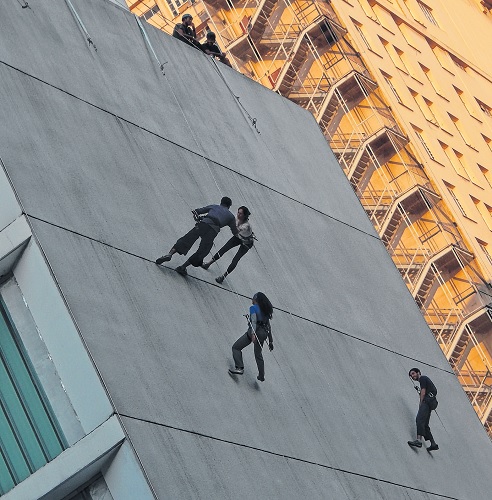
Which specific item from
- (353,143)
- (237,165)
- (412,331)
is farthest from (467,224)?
(237,165)

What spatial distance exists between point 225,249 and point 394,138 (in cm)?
3023

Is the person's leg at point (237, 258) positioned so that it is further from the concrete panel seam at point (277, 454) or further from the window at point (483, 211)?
the window at point (483, 211)

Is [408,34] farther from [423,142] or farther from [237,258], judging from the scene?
[237,258]

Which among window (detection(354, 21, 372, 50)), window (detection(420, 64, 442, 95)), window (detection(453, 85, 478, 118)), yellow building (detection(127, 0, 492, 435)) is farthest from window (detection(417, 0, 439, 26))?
window (detection(354, 21, 372, 50))

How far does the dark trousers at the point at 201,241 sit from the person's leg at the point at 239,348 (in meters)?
1.65

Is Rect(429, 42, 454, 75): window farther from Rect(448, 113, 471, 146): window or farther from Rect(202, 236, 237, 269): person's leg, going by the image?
Rect(202, 236, 237, 269): person's leg

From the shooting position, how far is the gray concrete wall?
24.8m

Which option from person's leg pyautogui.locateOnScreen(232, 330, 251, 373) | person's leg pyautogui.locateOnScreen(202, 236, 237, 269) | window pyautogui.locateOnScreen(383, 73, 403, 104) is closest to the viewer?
person's leg pyautogui.locateOnScreen(232, 330, 251, 373)

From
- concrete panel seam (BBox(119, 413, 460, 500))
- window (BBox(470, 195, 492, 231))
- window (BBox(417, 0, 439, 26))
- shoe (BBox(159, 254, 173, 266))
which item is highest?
window (BBox(417, 0, 439, 26))

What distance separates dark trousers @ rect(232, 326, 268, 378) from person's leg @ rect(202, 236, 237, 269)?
5.91 feet

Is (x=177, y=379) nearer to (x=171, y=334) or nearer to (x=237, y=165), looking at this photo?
(x=171, y=334)

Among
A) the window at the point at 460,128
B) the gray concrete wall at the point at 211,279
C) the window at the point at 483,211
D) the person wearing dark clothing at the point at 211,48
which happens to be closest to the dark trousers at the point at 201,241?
the gray concrete wall at the point at 211,279

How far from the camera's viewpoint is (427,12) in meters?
69.8

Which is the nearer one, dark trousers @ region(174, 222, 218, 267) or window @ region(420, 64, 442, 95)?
dark trousers @ region(174, 222, 218, 267)
